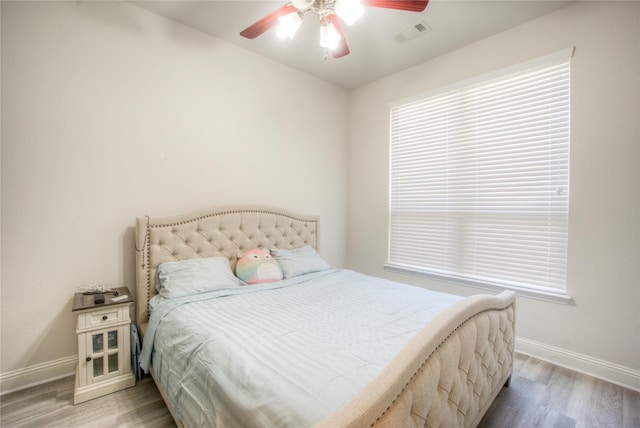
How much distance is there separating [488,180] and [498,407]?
1828 mm

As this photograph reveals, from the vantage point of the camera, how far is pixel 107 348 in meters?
1.89

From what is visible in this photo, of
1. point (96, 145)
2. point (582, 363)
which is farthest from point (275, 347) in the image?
point (582, 363)

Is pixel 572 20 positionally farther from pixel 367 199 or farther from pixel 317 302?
pixel 317 302

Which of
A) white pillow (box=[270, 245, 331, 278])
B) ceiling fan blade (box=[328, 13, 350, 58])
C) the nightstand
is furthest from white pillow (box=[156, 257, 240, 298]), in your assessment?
ceiling fan blade (box=[328, 13, 350, 58])

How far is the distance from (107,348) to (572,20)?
13.4 ft

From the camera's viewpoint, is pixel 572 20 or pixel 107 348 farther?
pixel 572 20

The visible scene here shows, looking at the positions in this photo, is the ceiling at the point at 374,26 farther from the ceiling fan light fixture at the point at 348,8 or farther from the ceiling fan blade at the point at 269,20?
the ceiling fan light fixture at the point at 348,8

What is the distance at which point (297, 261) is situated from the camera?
9.28 feet

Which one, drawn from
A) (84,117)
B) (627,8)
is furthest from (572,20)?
(84,117)

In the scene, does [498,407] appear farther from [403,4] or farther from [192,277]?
[403,4]

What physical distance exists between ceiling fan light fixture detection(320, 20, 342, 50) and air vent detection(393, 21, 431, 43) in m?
1.09

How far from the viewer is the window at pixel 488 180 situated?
236 cm

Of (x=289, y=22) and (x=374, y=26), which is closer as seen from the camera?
(x=289, y=22)

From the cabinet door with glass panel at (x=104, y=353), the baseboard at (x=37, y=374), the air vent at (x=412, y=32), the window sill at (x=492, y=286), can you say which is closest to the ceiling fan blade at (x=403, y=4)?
the air vent at (x=412, y=32)
